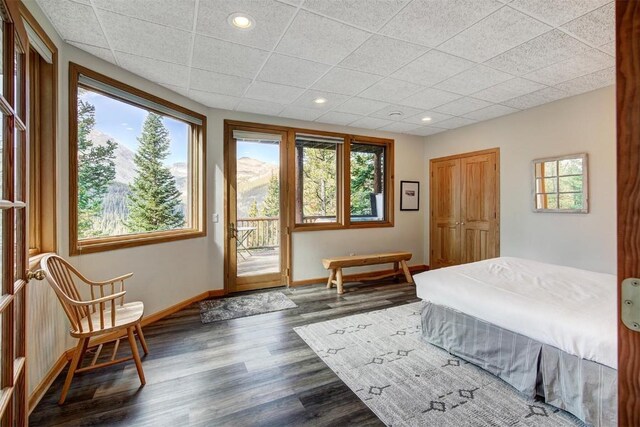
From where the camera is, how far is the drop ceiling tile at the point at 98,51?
2.41 metres

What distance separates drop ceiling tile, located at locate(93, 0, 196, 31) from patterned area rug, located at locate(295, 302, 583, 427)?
2830 millimetres

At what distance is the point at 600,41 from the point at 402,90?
5.38 ft

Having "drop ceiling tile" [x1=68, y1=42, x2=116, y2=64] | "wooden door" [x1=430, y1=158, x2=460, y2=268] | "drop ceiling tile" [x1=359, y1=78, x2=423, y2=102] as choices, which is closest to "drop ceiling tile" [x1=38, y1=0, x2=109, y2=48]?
"drop ceiling tile" [x1=68, y1=42, x2=116, y2=64]

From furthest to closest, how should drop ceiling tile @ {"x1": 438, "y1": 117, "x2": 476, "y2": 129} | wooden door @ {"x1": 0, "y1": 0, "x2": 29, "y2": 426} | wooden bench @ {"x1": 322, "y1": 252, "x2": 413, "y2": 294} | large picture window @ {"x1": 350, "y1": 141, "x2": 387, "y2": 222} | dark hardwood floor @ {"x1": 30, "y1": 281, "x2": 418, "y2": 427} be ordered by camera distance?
large picture window @ {"x1": 350, "y1": 141, "x2": 387, "y2": 222}
drop ceiling tile @ {"x1": 438, "y1": 117, "x2": 476, "y2": 129}
wooden bench @ {"x1": 322, "y1": 252, "x2": 413, "y2": 294}
dark hardwood floor @ {"x1": 30, "y1": 281, "x2": 418, "y2": 427}
wooden door @ {"x1": 0, "y1": 0, "x2": 29, "y2": 426}

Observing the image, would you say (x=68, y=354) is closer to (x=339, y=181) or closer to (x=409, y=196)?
(x=339, y=181)

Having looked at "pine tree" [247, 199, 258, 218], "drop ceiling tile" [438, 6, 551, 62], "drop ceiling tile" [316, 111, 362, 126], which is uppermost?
"drop ceiling tile" [316, 111, 362, 126]

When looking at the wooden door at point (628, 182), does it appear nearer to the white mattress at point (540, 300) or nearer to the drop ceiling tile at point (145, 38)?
the white mattress at point (540, 300)

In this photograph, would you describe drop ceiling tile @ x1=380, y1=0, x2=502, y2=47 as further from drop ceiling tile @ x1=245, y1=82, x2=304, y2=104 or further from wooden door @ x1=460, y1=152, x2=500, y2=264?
wooden door @ x1=460, y1=152, x2=500, y2=264

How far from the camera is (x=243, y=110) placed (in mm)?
4078

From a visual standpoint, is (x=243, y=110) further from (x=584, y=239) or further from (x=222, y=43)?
(x=584, y=239)

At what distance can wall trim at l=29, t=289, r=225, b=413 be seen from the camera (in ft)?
6.16

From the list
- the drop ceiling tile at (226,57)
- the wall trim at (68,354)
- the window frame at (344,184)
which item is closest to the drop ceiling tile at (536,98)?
the window frame at (344,184)

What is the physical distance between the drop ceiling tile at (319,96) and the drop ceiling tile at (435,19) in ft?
4.31

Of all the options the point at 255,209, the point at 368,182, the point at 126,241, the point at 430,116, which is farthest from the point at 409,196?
the point at 126,241
